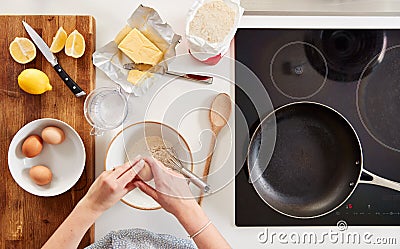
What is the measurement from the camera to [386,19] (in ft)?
3.83

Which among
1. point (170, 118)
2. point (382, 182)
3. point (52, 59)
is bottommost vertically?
point (382, 182)

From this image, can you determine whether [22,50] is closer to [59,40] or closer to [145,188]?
[59,40]

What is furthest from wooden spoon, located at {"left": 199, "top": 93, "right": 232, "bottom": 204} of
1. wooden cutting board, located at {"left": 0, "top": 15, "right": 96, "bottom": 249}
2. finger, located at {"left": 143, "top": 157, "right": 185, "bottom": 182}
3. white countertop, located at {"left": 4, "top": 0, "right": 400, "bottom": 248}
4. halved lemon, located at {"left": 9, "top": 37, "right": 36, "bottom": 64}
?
halved lemon, located at {"left": 9, "top": 37, "right": 36, "bottom": 64}

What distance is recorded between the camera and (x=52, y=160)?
1.12 meters

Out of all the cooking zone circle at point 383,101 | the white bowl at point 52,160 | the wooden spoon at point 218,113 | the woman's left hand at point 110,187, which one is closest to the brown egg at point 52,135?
the white bowl at point 52,160

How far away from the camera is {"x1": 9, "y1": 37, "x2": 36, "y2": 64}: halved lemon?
1103 mm

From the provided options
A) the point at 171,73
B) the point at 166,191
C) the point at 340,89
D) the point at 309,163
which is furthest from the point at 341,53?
the point at 166,191

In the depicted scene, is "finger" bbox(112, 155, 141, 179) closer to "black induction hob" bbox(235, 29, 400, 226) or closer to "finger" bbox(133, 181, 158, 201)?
"finger" bbox(133, 181, 158, 201)

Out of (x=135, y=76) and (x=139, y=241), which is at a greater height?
(x=135, y=76)

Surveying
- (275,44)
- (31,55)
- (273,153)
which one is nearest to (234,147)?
(273,153)

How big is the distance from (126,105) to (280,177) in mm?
340

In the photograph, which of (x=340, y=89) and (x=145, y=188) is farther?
(x=340, y=89)

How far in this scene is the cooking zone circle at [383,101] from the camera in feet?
3.78

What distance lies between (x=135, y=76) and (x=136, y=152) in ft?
0.49
